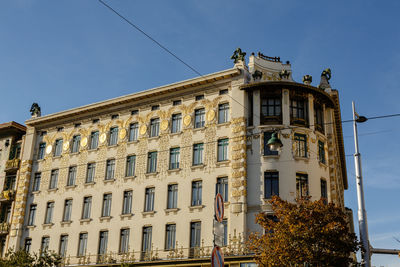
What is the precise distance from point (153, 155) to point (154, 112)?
11.3 ft

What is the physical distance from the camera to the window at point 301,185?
31.9 metres

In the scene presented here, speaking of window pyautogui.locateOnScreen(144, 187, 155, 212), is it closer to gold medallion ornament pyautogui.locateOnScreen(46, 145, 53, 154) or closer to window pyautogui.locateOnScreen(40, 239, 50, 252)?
window pyautogui.locateOnScreen(40, 239, 50, 252)

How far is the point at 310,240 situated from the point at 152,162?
16.2 meters

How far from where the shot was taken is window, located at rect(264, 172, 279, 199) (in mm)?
31828

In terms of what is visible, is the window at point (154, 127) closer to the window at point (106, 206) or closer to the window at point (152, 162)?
the window at point (152, 162)

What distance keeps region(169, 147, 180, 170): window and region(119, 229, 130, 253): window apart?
5679 mm

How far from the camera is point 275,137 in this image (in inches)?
798

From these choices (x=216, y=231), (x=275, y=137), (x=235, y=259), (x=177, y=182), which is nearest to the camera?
(x=216, y=231)

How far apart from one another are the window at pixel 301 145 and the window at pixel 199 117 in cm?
688

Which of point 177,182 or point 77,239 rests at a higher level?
point 177,182

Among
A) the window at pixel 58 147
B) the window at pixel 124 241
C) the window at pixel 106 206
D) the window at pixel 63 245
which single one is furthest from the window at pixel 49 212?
the window at pixel 124 241

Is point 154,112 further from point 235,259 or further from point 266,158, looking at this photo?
point 235,259

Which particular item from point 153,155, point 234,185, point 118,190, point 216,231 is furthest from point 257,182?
point 216,231

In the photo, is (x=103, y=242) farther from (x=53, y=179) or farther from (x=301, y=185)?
(x=301, y=185)
